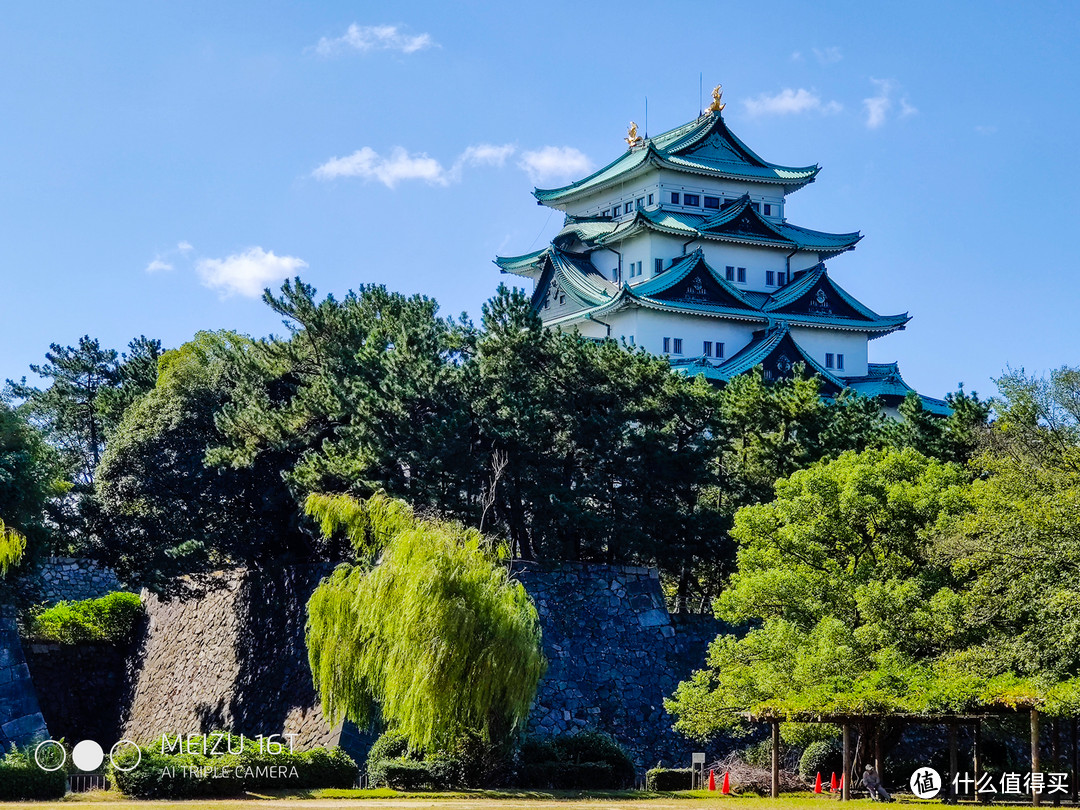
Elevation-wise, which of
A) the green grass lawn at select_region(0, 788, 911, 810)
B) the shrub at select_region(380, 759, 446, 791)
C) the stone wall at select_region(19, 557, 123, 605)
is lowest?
the green grass lawn at select_region(0, 788, 911, 810)

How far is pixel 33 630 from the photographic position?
33906 millimetres

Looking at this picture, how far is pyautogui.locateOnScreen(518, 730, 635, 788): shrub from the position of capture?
946 inches

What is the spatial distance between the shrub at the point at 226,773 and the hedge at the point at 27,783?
0.89 metres

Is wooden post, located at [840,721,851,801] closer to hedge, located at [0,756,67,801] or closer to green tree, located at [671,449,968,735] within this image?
green tree, located at [671,449,968,735]

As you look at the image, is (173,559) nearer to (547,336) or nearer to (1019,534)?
(547,336)

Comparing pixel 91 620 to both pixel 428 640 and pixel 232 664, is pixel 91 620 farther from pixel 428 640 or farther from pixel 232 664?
pixel 428 640

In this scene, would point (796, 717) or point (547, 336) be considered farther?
point (547, 336)

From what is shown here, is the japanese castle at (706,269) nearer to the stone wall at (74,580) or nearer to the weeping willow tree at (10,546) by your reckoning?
the stone wall at (74,580)

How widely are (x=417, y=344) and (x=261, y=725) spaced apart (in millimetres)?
8907

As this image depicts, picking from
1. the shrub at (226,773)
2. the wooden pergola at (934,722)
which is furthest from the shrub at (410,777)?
the wooden pergola at (934,722)

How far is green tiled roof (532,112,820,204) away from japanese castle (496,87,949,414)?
0.19 feet

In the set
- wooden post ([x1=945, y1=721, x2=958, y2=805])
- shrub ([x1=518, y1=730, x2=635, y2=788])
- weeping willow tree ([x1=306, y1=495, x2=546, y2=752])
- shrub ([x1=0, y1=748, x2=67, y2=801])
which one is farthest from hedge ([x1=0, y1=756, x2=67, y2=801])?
wooden post ([x1=945, y1=721, x2=958, y2=805])

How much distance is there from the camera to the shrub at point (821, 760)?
2691 cm

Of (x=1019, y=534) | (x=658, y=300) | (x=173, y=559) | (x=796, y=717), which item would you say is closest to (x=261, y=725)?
(x=173, y=559)
